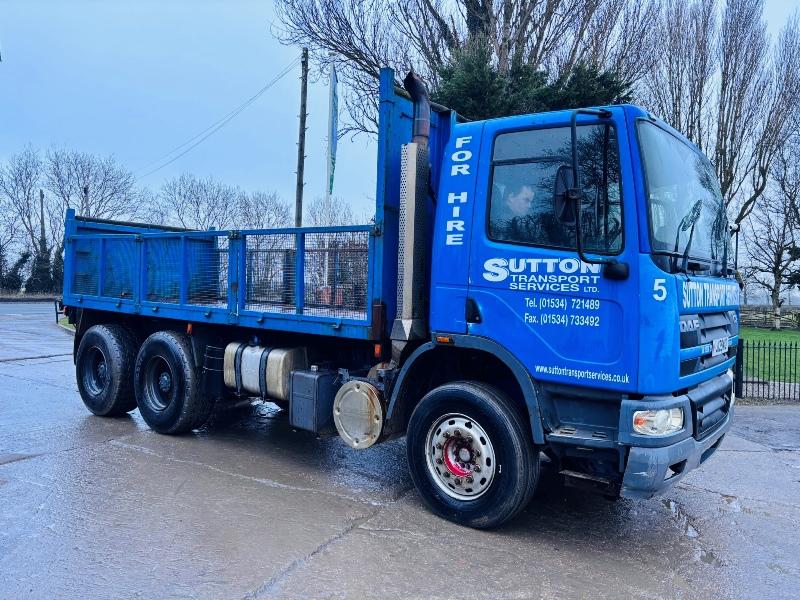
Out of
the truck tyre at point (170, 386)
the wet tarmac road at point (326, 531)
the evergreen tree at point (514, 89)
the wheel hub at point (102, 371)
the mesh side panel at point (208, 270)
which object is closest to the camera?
the wet tarmac road at point (326, 531)

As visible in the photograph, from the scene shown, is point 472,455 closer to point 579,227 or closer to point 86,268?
point 579,227

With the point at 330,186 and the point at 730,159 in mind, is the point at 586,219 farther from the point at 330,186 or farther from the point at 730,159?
the point at 730,159

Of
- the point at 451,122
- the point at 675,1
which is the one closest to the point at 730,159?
the point at 675,1

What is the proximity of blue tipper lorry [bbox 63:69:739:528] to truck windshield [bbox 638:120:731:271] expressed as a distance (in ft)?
0.06

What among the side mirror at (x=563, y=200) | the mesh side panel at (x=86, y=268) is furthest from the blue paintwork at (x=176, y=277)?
the side mirror at (x=563, y=200)

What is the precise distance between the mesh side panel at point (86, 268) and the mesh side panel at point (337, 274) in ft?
12.9

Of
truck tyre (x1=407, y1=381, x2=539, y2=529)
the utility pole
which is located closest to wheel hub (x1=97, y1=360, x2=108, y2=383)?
truck tyre (x1=407, y1=381, x2=539, y2=529)

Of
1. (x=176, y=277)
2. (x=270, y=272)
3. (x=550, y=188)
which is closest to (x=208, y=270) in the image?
(x=176, y=277)

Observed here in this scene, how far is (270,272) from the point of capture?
6223mm

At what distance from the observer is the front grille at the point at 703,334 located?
4.06 m

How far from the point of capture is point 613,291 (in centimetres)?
398

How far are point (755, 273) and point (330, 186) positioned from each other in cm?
3382

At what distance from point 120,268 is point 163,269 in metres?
1.00

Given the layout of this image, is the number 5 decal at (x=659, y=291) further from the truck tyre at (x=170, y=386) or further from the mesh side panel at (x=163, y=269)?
the mesh side panel at (x=163, y=269)
